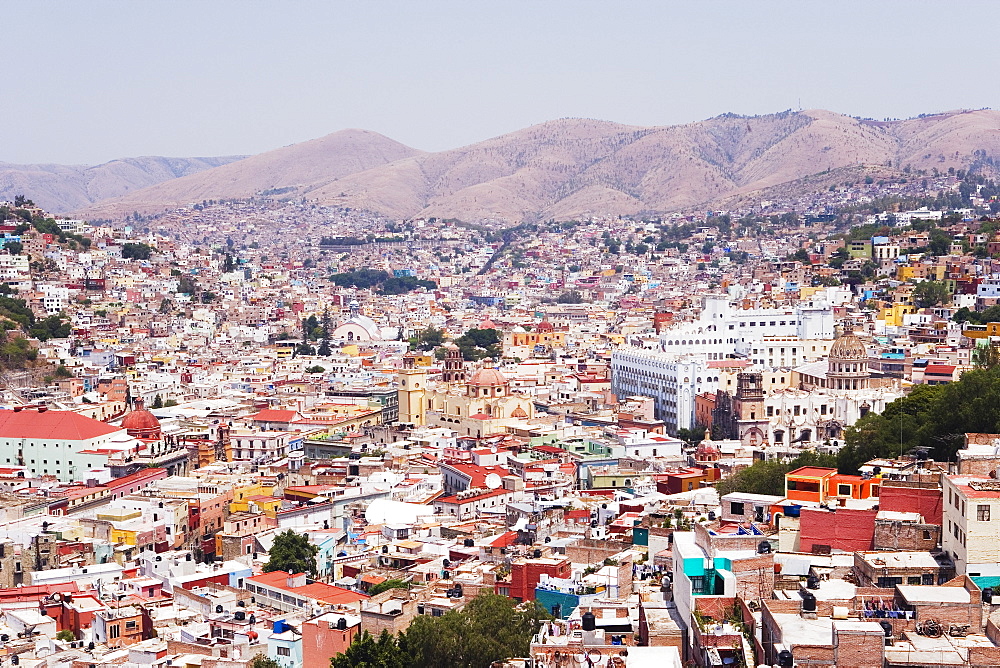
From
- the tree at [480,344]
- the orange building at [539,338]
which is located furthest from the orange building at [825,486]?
the orange building at [539,338]

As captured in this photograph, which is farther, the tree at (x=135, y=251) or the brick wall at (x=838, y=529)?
the tree at (x=135, y=251)

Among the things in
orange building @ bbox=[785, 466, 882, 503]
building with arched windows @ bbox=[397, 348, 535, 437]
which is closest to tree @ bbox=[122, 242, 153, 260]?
building with arched windows @ bbox=[397, 348, 535, 437]

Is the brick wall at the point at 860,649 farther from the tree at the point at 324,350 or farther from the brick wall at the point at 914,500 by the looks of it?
the tree at the point at 324,350

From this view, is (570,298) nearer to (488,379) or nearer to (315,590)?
(488,379)

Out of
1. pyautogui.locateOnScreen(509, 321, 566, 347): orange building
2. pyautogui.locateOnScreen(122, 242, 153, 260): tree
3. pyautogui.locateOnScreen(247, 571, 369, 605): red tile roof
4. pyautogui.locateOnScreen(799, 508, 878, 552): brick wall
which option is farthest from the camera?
pyautogui.locateOnScreen(122, 242, 153, 260): tree

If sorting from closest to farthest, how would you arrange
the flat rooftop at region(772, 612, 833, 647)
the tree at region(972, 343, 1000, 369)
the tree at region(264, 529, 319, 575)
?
the flat rooftop at region(772, 612, 833, 647) < the tree at region(264, 529, 319, 575) < the tree at region(972, 343, 1000, 369)

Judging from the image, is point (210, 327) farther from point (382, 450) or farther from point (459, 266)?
point (459, 266)

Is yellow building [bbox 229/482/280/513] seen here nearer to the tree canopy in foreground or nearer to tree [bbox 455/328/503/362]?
the tree canopy in foreground
